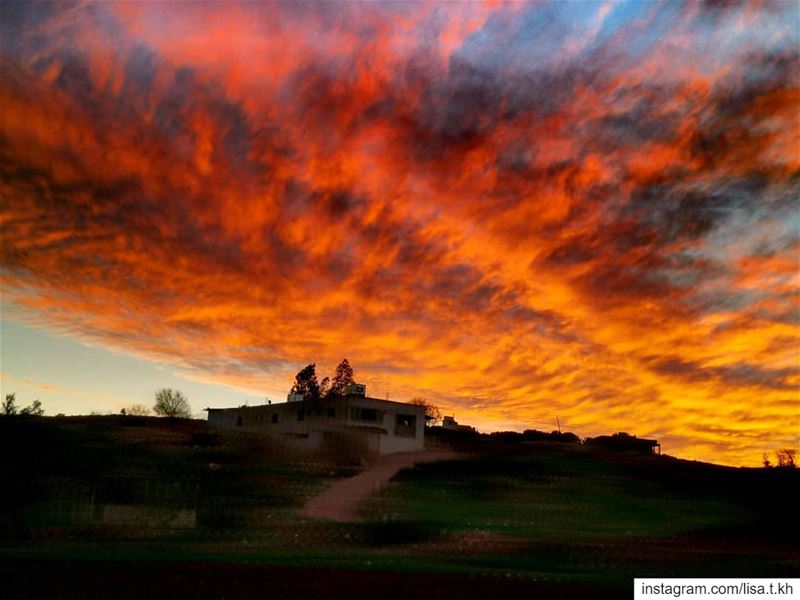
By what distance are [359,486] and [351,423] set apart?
65.5ft

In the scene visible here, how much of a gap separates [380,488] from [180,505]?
1806 cm

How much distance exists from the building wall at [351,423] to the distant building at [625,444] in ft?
134

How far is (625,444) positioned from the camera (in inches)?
4845

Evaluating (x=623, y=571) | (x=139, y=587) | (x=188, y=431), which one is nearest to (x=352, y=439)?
(x=188, y=431)

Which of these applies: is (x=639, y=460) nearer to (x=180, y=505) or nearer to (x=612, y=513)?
(x=612, y=513)

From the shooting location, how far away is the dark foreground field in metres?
22.9

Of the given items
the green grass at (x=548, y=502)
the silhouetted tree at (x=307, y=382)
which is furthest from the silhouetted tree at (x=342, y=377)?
the green grass at (x=548, y=502)

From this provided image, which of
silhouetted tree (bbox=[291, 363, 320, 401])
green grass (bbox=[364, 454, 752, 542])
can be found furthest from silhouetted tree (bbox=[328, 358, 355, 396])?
green grass (bbox=[364, 454, 752, 542])

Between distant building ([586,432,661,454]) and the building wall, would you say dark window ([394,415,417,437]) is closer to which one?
the building wall

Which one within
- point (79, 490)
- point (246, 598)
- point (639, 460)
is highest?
point (639, 460)

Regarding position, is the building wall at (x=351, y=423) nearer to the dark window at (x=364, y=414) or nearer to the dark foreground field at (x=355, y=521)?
the dark window at (x=364, y=414)

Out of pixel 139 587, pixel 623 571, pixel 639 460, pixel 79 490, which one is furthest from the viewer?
pixel 639 460

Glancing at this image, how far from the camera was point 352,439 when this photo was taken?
8369 cm

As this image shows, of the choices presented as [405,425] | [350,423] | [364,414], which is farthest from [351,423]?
[405,425]
